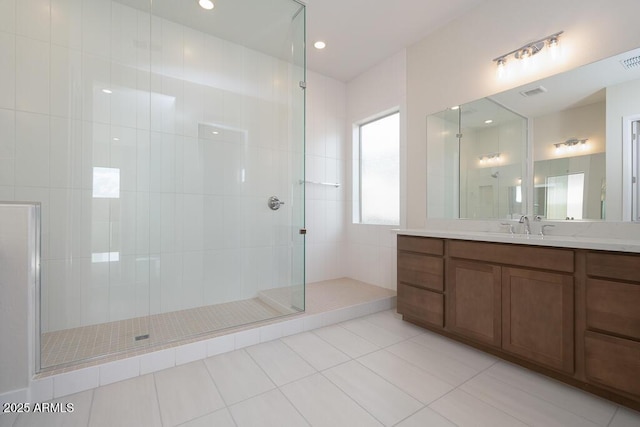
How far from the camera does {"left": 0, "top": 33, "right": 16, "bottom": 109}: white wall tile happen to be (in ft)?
5.76

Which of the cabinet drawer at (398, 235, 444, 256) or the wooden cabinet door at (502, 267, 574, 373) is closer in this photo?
the wooden cabinet door at (502, 267, 574, 373)

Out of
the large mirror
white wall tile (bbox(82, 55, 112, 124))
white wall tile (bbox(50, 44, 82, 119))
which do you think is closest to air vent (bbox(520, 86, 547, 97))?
the large mirror

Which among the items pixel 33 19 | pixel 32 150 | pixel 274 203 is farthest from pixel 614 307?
pixel 33 19

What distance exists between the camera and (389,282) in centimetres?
304

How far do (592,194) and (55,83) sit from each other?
368 cm

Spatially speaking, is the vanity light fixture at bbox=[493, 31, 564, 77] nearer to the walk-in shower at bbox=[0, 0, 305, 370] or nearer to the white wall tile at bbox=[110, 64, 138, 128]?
the walk-in shower at bbox=[0, 0, 305, 370]

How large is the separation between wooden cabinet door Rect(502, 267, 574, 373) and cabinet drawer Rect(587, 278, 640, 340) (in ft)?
0.27

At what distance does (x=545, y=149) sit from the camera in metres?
1.93

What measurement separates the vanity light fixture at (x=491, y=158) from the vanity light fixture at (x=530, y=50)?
0.62 metres

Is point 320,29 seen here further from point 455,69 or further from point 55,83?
point 55,83

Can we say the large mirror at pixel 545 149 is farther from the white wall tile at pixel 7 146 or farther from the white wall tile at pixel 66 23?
the white wall tile at pixel 7 146

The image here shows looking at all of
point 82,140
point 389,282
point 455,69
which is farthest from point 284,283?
point 455,69

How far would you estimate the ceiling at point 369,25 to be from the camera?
2.29 meters

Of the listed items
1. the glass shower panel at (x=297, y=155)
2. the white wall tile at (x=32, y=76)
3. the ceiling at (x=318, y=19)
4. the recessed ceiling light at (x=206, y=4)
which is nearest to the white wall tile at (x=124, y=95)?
the white wall tile at (x=32, y=76)
